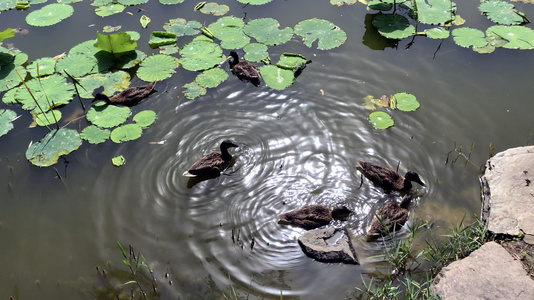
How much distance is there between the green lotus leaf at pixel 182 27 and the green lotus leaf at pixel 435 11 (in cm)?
455

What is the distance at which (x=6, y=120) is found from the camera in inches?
273

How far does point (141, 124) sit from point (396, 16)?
18.2ft

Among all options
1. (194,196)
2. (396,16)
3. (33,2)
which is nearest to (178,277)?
(194,196)

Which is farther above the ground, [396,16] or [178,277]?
[396,16]

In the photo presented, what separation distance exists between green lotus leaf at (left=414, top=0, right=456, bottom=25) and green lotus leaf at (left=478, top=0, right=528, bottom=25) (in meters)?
0.68

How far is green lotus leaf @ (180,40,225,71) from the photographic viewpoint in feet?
25.5

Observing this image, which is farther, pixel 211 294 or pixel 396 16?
pixel 396 16

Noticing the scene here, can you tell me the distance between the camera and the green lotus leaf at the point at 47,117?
6.83 m

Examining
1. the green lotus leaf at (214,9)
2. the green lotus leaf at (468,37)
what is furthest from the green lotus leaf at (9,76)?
the green lotus leaf at (468,37)

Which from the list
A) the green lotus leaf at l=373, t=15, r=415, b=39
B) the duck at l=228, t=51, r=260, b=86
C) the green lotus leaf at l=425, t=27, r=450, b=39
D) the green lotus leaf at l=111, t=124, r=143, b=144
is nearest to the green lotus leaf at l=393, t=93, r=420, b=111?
the green lotus leaf at l=373, t=15, r=415, b=39

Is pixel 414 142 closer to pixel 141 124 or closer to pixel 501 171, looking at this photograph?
pixel 501 171

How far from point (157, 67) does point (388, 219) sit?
4.91m

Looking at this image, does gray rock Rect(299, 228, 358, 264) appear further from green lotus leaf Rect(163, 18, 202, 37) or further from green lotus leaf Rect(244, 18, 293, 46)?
green lotus leaf Rect(163, 18, 202, 37)

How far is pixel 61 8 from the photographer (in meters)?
9.42
